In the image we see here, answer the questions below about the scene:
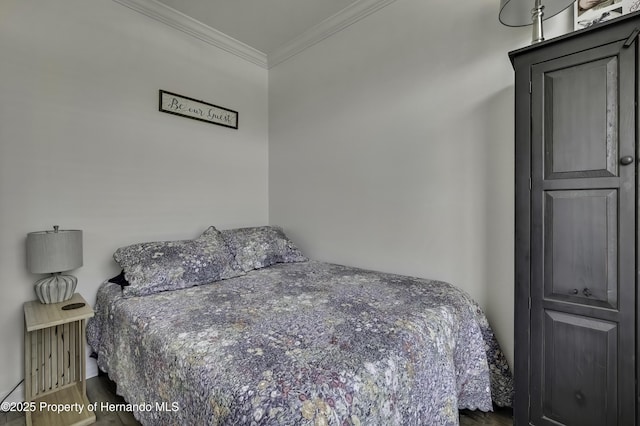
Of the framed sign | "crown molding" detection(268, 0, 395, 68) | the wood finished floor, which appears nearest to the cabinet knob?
the wood finished floor

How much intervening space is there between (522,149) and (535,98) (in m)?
0.22

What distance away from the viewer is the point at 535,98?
48.1 inches

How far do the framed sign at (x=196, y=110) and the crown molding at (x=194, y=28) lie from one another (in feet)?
1.89

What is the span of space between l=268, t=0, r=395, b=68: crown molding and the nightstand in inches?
106

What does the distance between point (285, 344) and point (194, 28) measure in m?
2.72

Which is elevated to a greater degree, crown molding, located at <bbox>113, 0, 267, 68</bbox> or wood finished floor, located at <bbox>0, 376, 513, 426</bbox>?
crown molding, located at <bbox>113, 0, 267, 68</bbox>

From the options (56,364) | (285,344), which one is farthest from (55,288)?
(285,344)

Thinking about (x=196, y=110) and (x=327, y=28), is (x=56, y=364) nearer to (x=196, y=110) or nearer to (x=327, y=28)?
(x=196, y=110)

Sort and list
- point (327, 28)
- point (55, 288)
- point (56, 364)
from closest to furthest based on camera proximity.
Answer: point (55, 288), point (56, 364), point (327, 28)

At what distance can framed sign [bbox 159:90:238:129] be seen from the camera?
238 centimetres

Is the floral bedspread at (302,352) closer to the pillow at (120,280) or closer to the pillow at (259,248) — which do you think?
the pillow at (120,280)

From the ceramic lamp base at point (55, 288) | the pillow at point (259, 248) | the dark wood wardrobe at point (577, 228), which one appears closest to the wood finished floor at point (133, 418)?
the dark wood wardrobe at point (577, 228)

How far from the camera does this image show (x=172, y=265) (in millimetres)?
1876

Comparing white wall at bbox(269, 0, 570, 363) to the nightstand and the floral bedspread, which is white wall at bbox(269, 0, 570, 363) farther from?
the nightstand
